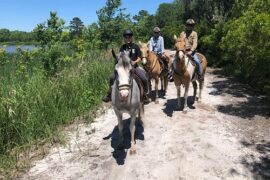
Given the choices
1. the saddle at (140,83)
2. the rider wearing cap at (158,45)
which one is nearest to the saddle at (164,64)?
the rider wearing cap at (158,45)

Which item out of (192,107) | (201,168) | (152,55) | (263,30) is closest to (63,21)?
(152,55)

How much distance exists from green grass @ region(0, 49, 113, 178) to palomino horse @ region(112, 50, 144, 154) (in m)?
2.17

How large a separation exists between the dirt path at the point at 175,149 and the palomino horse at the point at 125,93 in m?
0.59

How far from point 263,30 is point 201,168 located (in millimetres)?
4603

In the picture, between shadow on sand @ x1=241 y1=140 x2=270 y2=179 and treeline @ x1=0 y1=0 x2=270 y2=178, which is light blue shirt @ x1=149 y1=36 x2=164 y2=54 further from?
shadow on sand @ x1=241 y1=140 x2=270 y2=179

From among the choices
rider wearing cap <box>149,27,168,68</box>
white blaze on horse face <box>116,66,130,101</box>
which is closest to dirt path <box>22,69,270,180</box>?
white blaze on horse face <box>116,66,130,101</box>

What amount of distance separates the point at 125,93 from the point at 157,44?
19.4 feet

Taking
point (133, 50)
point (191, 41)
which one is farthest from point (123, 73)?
point (191, 41)

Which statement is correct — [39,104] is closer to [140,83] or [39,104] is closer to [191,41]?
[140,83]

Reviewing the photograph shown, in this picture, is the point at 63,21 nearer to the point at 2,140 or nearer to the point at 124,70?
the point at 2,140

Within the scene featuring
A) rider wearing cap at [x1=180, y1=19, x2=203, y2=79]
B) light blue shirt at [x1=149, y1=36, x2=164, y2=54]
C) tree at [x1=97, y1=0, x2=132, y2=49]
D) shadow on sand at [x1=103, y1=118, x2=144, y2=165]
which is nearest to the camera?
shadow on sand at [x1=103, y1=118, x2=144, y2=165]

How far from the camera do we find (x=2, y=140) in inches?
295

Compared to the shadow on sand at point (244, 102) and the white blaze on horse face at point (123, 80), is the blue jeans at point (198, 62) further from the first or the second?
the white blaze on horse face at point (123, 80)

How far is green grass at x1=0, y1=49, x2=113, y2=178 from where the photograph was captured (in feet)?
25.1
